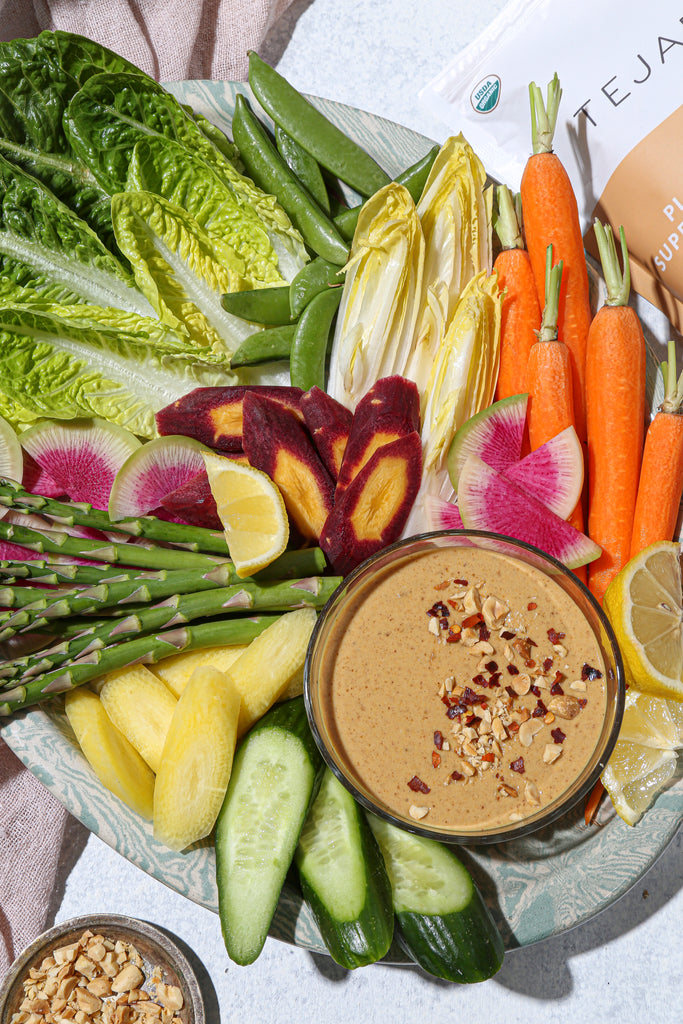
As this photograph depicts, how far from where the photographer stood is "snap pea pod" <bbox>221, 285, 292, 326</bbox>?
83.2 inches

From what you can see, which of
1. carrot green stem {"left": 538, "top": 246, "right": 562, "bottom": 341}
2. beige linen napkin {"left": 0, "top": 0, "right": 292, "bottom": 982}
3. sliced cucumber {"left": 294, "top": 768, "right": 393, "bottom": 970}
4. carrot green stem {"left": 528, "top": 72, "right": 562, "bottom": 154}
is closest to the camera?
sliced cucumber {"left": 294, "top": 768, "right": 393, "bottom": 970}

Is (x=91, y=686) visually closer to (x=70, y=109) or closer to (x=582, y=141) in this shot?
(x=70, y=109)

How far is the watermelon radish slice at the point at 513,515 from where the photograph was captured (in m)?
1.96

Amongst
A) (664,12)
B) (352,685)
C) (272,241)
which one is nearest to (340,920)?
(352,685)

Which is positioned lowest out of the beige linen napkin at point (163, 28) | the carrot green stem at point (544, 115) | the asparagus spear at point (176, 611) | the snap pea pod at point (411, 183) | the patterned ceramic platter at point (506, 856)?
the patterned ceramic platter at point (506, 856)

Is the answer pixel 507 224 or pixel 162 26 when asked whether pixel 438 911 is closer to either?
pixel 507 224

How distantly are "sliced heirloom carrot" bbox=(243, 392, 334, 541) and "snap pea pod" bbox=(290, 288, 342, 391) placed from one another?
14 cm

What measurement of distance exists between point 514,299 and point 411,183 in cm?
42

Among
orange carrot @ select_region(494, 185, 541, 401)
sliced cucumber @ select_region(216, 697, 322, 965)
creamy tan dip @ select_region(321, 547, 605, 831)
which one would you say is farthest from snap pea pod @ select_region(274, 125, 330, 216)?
sliced cucumber @ select_region(216, 697, 322, 965)

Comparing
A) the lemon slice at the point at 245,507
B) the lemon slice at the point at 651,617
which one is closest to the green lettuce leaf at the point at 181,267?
the lemon slice at the point at 245,507

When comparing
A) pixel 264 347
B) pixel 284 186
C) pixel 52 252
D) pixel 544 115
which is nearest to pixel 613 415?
pixel 544 115

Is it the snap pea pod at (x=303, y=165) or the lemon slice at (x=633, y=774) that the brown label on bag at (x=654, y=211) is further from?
the lemon slice at (x=633, y=774)

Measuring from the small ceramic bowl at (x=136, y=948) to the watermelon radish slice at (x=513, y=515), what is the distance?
4.56 ft

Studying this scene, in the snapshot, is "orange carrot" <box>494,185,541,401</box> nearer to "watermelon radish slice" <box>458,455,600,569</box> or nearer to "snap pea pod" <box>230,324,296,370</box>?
"watermelon radish slice" <box>458,455,600,569</box>
